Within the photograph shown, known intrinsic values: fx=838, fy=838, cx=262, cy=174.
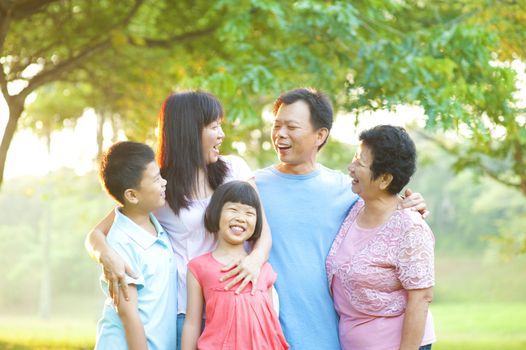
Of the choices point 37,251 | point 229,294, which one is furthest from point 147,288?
point 37,251

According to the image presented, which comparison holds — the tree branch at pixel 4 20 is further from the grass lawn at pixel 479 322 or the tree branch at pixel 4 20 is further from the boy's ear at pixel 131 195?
the grass lawn at pixel 479 322

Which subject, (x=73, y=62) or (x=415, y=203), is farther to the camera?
(x=73, y=62)

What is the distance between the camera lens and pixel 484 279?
41125mm

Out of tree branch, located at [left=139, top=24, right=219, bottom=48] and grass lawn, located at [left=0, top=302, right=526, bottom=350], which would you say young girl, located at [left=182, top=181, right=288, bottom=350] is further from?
grass lawn, located at [left=0, top=302, right=526, bottom=350]

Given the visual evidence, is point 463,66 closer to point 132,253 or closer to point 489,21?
point 489,21

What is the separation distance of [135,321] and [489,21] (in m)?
6.82

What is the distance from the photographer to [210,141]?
3965 millimetres

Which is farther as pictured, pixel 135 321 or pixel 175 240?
pixel 175 240

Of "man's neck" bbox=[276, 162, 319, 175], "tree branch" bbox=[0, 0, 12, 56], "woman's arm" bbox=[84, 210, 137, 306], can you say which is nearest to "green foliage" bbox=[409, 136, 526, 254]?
"tree branch" bbox=[0, 0, 12, 56]

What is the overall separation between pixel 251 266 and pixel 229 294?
0.16m

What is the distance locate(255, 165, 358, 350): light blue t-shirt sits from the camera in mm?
3986

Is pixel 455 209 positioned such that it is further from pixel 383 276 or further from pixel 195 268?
pixel 195 268

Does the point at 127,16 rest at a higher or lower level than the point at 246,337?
higher

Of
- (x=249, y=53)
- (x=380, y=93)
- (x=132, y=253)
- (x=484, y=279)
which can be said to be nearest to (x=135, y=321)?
(x=132, y=253)
